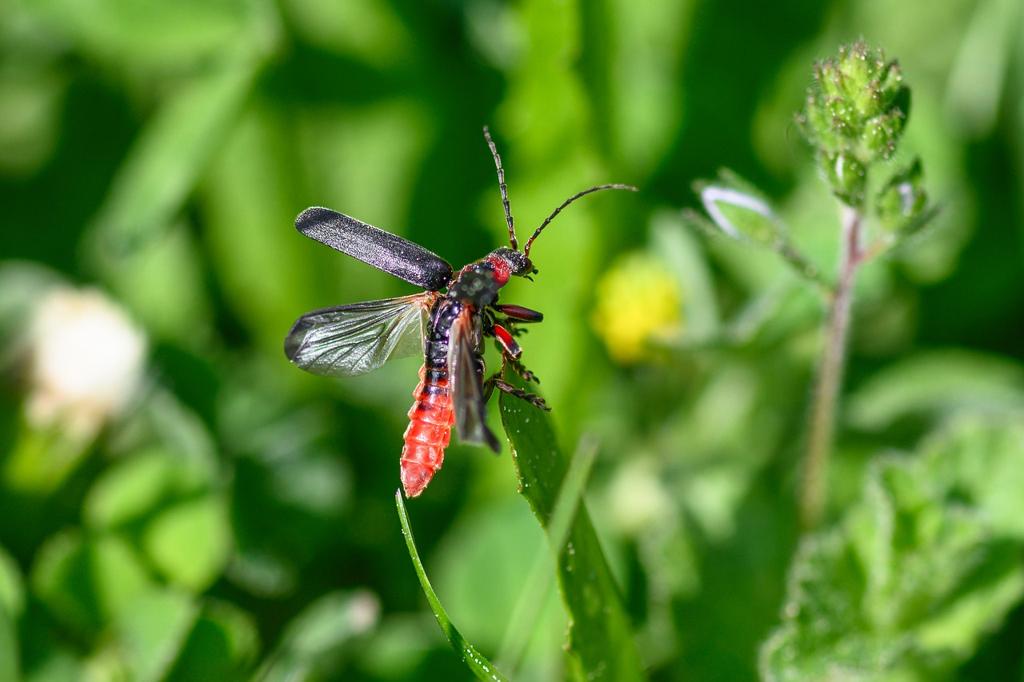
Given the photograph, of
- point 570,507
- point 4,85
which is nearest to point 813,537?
point 570,507

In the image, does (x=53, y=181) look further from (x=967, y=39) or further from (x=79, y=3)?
(x=967, y=39)

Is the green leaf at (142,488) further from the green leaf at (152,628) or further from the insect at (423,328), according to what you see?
the insect at (423,328)

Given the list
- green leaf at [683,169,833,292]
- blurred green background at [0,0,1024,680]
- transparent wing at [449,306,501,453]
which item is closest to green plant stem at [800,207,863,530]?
green leaf at [683,169,833,292]

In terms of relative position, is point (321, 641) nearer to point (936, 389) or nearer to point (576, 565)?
point (576, 565)

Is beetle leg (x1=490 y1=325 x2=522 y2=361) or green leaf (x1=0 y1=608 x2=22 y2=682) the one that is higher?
beetle leg (x1=490 y1=325 x2=522 y2=361)

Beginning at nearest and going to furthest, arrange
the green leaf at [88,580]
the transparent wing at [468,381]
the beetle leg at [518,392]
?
the transparent wing at [468,381] < the beetle leg at [518,392] < the green leaf at [88,580]

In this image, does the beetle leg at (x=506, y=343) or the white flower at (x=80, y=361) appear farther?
the white flower at (x=80, y=361)

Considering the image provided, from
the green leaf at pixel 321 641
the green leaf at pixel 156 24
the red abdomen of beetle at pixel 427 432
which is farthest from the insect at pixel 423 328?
the green leaf at pixel 156 24

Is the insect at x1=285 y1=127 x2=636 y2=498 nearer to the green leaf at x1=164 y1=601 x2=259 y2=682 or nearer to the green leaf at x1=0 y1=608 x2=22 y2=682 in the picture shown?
the green leaf at x1=164 y1=601 x2=259 y2=682
